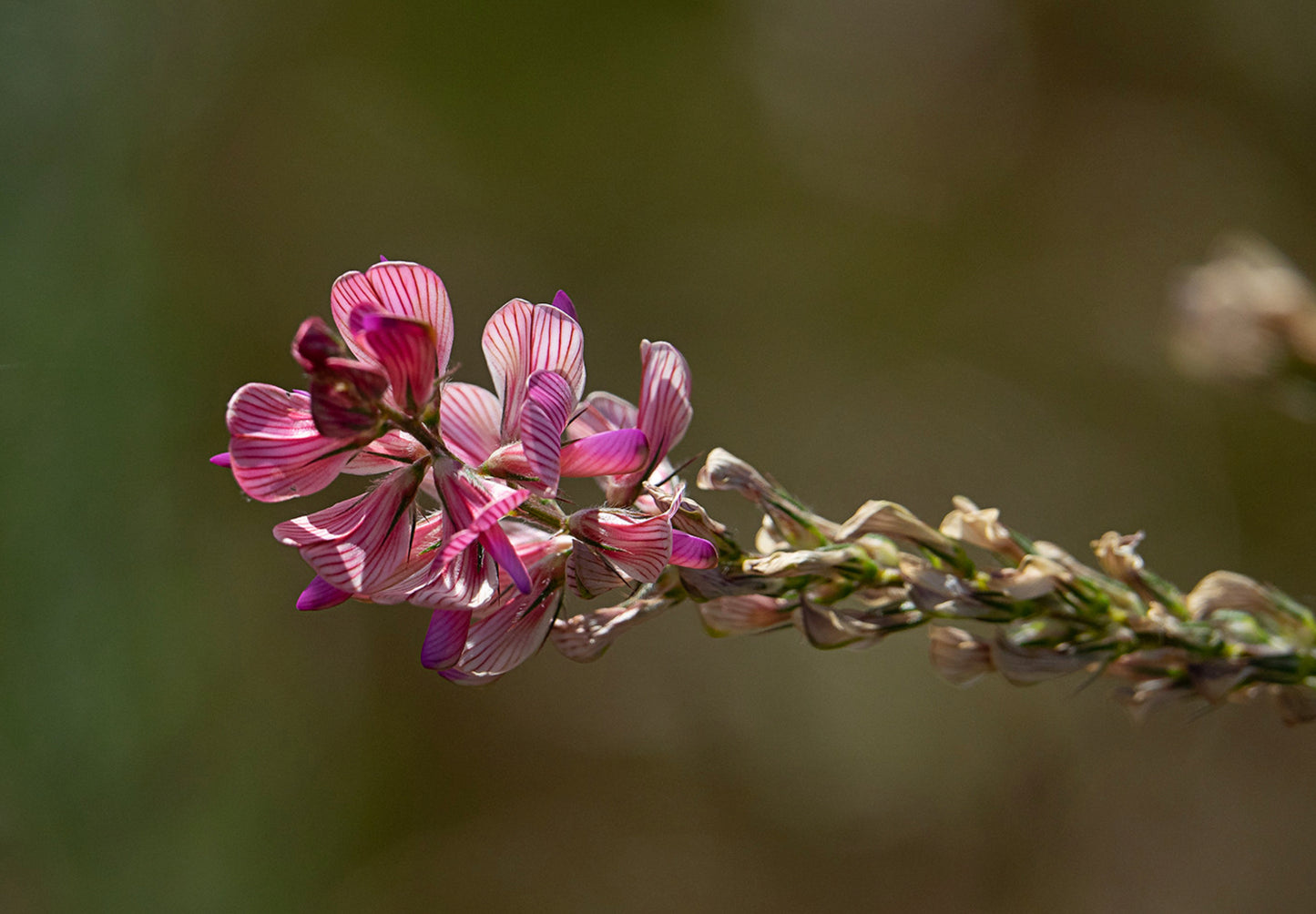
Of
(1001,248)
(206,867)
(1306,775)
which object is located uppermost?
(1001,248)

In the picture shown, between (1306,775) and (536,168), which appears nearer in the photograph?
(1306,775)

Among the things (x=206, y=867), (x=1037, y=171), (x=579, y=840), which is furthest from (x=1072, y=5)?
(x=206, y=867)

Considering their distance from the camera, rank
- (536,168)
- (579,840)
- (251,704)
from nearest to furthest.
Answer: (251,704)
(579,840)
(536,168)

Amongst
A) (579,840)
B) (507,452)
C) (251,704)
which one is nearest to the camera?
(507,452)

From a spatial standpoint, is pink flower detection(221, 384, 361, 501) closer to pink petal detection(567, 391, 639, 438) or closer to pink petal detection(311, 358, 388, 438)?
pink petal detection(311, 358, 388, 438)

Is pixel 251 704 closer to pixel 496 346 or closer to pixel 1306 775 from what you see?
pixel 496 346

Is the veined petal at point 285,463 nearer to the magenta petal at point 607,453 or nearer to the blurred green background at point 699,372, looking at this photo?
the magenta petal at point 607,453

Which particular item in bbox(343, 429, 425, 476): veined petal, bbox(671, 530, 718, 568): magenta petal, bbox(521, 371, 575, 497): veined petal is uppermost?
bbox(521, 371, 575, 497): veined petal

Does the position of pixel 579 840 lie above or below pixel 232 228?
below

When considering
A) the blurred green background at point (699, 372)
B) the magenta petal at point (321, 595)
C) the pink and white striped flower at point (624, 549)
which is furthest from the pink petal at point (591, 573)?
the blurred green background at point (699, 372)

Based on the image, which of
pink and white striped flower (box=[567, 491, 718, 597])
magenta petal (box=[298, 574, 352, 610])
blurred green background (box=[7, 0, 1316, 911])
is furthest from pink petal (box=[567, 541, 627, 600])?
blurred green background (box=[7, 0, 1316, 911])
